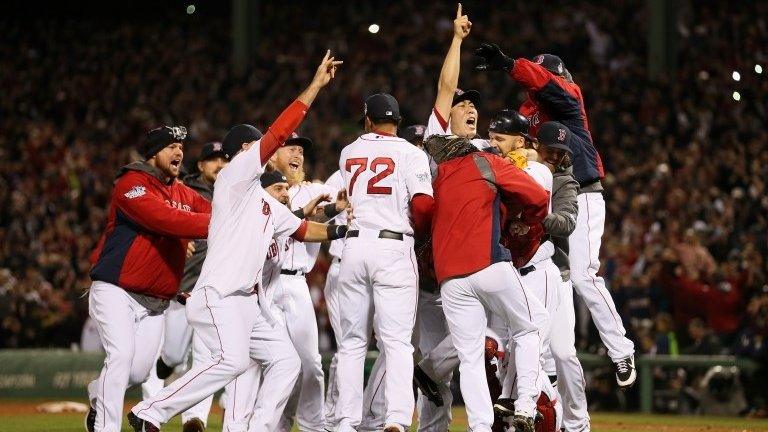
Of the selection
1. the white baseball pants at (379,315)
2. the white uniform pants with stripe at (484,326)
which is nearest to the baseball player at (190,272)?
the white baseball pants at (379,315)

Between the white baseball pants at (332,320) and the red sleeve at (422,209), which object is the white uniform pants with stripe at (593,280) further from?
the white baseball pants at (332,320)

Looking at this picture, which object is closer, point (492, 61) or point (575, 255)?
point (492, 61)

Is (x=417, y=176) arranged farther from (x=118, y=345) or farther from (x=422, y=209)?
(x=118, y=345)

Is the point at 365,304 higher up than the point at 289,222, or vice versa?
the point at 289,222

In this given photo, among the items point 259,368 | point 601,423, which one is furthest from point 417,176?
point 601,423

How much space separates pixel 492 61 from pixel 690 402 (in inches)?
298

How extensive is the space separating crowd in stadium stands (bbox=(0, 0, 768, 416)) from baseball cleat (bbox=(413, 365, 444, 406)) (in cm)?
682

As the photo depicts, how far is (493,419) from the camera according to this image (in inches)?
329

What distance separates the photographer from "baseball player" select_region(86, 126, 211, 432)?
28.7 feet

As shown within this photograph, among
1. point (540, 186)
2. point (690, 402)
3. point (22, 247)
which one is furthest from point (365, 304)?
point (22, 247)

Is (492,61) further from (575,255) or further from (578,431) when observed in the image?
(578,431)

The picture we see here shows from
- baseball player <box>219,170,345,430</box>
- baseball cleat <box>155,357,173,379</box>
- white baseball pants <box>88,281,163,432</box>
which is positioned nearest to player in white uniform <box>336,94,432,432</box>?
baseball player <box>219,170,345,430</box>

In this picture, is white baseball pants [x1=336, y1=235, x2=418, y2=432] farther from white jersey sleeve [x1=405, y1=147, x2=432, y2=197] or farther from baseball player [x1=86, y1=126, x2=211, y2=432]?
baseball player [x1=86, y1=126, x2=211, y2=432]

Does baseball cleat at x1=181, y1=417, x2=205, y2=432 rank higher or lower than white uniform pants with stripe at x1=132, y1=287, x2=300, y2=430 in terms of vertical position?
lower
